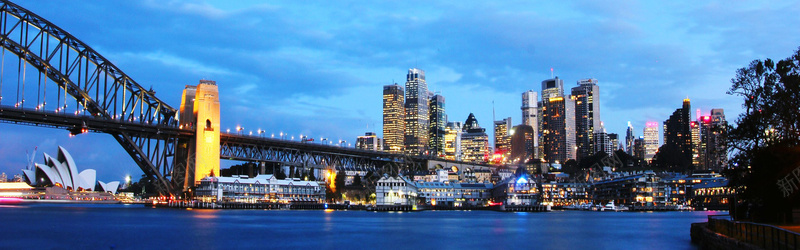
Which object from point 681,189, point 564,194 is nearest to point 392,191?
point 564,194

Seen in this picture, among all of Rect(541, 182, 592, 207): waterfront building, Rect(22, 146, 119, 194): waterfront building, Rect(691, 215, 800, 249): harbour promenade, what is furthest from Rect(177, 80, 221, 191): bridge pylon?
Rect(541, 182, 592, 207): waterfront building

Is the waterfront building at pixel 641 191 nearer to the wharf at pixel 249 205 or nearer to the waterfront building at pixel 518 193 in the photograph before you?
the waterfront building at pixel 518 193

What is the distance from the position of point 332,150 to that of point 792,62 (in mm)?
121837

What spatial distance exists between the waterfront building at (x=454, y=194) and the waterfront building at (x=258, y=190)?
72.7ft

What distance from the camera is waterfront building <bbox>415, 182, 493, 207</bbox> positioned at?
157500 mm

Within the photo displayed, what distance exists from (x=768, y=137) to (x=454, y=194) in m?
123

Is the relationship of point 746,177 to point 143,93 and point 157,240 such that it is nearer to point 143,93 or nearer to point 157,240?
point 157,240

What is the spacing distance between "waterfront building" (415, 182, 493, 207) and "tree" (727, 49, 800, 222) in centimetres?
11511

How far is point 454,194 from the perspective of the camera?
162 metres

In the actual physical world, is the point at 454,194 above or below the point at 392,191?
below

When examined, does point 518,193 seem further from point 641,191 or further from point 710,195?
point 710,195

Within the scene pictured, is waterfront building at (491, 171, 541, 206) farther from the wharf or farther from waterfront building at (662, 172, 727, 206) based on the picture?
waterfront building at (662, 172, 727, 206)

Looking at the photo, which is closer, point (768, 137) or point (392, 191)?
point (768, 137)

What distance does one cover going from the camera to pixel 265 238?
5250cm
